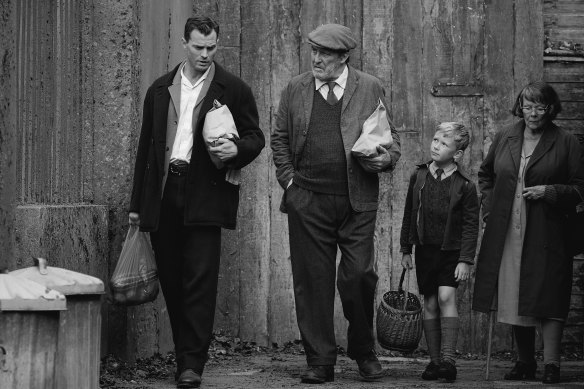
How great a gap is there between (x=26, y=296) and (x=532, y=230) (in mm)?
3837

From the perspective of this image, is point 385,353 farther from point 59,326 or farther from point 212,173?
point 59,326

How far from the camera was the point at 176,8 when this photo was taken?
9469 mm

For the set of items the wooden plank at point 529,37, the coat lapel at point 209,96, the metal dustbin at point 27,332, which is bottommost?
the metal dustbin at point 27,332

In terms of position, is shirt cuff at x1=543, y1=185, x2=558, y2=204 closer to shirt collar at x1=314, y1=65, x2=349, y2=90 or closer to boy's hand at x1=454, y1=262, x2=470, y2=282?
boy's hand at x1=454, y1=262, x2=470, y2=282

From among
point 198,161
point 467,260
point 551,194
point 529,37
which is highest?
point 529,37

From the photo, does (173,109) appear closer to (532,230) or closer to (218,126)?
(218,126)

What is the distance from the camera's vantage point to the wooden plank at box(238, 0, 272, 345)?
9.74 metres

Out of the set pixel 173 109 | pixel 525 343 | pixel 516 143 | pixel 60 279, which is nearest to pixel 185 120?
pixel 173 109

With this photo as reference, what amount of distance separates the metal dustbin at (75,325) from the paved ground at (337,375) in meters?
1.10

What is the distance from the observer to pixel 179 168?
7.61m

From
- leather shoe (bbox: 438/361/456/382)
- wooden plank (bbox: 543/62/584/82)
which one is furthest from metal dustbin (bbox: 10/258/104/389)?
wooden plank (bbox: 543/62/584/82)

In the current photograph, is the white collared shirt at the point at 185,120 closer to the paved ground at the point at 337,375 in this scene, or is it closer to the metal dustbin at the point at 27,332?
the paved ground at the point at 337,375

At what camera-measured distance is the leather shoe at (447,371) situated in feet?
26.6

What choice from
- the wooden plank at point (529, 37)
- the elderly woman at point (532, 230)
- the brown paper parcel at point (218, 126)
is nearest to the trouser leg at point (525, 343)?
the elderly woman at point (532, 230)
